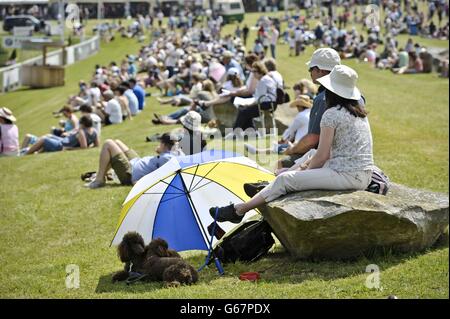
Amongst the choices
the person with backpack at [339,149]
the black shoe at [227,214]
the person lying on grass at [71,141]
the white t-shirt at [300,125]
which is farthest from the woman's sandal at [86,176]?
the person with backpack at [339,149]

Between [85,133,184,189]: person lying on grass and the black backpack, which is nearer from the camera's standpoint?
the black backpack

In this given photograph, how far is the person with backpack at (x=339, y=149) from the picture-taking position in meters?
6.91

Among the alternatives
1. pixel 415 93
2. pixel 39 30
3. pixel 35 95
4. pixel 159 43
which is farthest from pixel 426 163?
pixel 39 30

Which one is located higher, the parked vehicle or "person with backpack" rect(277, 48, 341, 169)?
"person with backpack" rect(277, 48, 341, 169)

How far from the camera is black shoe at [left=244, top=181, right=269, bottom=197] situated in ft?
24.5

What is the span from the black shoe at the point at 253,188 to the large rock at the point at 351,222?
0.29 m

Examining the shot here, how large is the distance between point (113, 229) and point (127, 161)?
2281 millimetres

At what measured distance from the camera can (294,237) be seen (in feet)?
22.9

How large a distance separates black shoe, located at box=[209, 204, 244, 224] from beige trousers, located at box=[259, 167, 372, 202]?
1.05 ft

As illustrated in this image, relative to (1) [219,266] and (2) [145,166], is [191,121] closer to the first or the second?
(2) [145,166]
